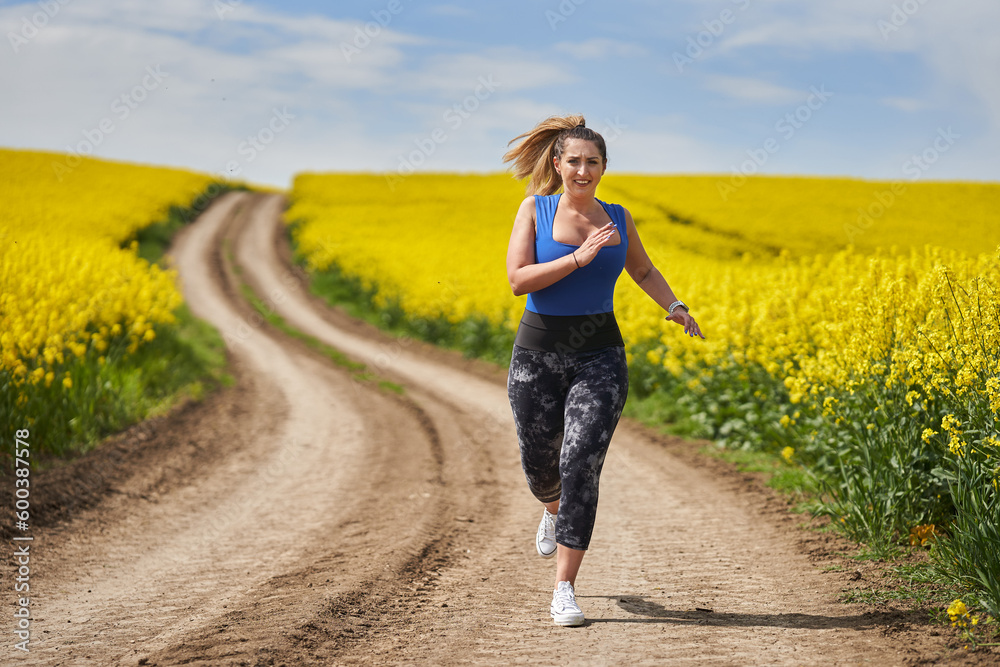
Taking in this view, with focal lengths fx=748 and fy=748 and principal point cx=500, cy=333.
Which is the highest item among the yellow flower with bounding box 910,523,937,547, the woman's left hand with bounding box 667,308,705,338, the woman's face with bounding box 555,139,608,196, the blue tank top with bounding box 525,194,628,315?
the woman's face with bounding box 555,139,608,196

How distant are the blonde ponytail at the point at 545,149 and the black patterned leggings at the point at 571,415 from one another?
954 mm

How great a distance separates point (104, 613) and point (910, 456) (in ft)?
15.8

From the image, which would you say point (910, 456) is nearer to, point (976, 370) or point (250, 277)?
point (976, 370)

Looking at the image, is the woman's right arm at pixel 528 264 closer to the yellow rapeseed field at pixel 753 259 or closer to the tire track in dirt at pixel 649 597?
the tire track in dirt at pixel 649 597

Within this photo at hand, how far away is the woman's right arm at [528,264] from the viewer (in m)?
3.53

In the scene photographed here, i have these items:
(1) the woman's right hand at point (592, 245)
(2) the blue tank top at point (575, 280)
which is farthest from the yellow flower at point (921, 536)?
(1) the woman's right hand at point (592, 245)

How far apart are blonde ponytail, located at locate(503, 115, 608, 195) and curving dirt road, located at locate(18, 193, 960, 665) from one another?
230 centimetres

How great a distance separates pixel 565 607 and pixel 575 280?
5.28ft

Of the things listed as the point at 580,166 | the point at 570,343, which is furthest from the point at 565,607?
the point at 580,166

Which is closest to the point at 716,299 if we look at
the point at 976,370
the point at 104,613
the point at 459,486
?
the point at 459,486

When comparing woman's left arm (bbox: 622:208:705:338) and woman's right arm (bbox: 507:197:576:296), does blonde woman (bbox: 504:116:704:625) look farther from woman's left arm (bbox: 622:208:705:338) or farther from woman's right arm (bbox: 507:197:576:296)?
woman's left arm (bbox: 622:208:705:338)

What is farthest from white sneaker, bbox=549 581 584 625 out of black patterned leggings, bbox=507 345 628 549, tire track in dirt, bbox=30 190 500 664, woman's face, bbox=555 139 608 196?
woman's face, bbox=555 139 608 196

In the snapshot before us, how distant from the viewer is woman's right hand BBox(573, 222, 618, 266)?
3457 millimetres

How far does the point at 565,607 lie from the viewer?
3664 millimetres
